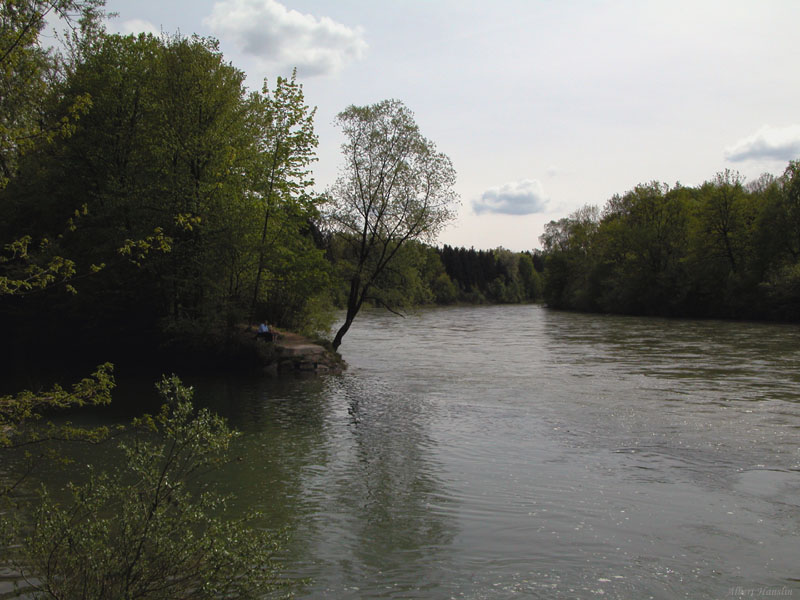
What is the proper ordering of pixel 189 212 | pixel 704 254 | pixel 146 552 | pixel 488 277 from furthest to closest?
pixel 488 277 → pixel 704 254 → pixel 189 212 → pixel 146 552

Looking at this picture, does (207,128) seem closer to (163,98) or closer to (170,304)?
(163,98)

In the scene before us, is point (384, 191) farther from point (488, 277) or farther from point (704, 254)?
point (488, 277)

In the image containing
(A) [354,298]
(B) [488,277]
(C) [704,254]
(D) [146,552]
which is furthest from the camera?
(B) [488,277]

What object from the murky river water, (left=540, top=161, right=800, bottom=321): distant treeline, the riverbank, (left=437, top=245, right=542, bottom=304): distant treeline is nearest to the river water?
the murky river water

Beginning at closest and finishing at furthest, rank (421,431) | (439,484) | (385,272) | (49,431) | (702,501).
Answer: (49,431) < (702,501) < (439,484) < (421,431) < (385,272)

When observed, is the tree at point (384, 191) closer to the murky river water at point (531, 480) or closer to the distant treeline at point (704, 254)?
the murky river water at point (531, 480)

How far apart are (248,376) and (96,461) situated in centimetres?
1264

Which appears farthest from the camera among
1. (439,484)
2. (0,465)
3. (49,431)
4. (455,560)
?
(0,465)

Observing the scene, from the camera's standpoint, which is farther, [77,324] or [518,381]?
[77,324]

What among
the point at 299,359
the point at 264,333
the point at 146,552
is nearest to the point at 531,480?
the point at 146,552

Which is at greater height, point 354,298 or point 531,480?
point 354,298

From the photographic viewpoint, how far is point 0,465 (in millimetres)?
11047

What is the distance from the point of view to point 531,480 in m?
10.4

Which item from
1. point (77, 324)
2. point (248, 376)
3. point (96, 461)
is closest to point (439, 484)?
point (96, 461)
